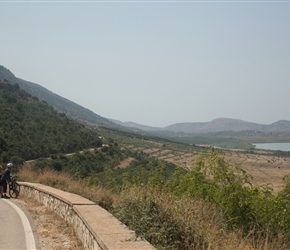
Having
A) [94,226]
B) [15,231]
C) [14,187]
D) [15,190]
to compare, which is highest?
[94,226]

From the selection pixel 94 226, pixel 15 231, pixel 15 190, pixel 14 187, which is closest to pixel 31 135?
pixel 14 187

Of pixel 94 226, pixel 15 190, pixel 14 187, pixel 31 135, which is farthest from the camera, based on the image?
pixel 31 135

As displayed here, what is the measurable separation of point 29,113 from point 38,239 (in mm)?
76114

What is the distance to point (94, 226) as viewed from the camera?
577 centimetres

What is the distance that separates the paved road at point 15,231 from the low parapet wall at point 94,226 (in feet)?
3.06

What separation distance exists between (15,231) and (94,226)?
3.08 m

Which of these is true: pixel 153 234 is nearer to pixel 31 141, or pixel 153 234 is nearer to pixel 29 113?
pixel 31 141

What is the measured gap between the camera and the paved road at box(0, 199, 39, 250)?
260 inches

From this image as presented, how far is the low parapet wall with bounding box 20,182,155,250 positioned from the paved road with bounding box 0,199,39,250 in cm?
93

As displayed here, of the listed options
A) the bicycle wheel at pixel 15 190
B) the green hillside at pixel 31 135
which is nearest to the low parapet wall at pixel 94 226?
the bicycle wheel at pixel 15 190

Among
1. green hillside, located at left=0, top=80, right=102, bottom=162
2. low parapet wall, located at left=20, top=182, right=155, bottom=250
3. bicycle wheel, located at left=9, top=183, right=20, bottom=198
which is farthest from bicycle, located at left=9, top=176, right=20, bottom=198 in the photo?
green hillside, located at left=0, top=80, right=102, bottom=162

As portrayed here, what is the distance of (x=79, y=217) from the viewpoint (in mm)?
6844

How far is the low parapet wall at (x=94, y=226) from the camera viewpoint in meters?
4.82

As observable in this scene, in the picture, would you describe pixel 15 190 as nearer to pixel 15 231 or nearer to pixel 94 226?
pixel 15 231
